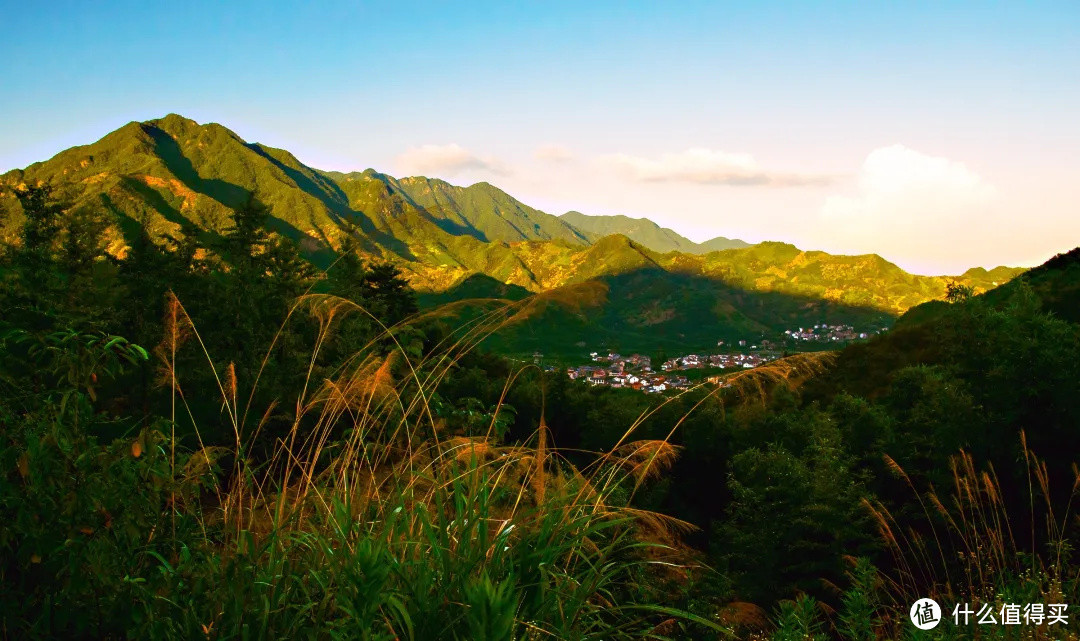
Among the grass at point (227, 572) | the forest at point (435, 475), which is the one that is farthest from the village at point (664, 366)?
the grass at point (227, 572)

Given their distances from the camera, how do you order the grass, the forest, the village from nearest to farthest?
the grass < the forest < the village

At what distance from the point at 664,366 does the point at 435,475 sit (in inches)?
4918

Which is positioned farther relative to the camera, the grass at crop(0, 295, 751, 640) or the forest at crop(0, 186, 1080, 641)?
the forest at crop(0, 186, 1080, 641)

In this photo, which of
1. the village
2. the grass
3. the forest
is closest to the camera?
the grass

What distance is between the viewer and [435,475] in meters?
3.82

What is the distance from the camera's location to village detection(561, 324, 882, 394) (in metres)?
28.3

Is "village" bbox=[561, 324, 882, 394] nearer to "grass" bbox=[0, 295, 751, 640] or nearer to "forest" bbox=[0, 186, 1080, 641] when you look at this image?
"forest" bbox=[0, 186, 1080, 641]

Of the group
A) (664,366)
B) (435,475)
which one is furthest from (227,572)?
(664,366)

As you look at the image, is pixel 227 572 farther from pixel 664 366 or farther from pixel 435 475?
pixel 664 366

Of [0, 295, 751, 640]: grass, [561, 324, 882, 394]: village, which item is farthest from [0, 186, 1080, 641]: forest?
[561, 324, 882, 394]: village

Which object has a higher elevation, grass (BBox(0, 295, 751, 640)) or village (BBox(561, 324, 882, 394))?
grass (BBox(0, 295, 751, 640))

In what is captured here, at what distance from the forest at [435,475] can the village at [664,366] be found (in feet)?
5.63

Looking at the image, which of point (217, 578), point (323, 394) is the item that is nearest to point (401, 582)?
point (217, 578)

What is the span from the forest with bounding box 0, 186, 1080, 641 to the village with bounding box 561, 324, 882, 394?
1.72 metres
